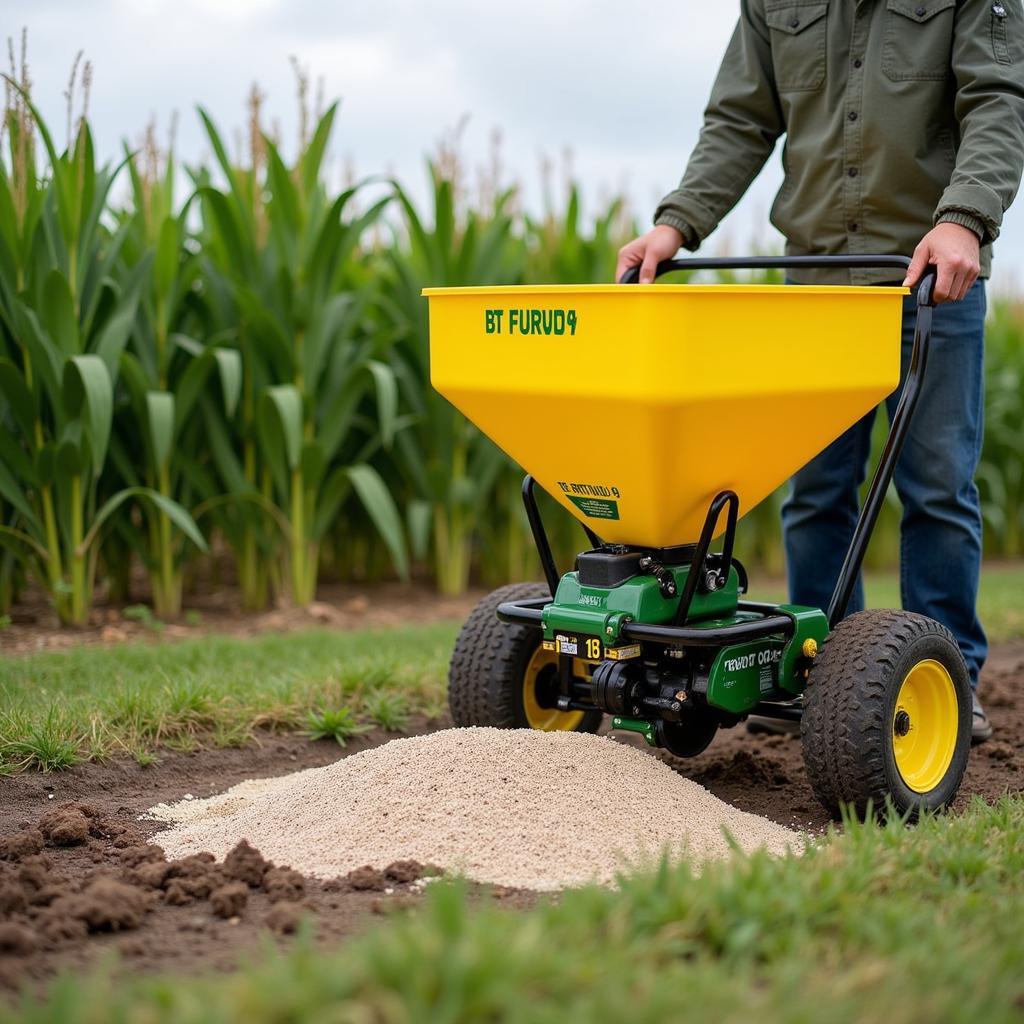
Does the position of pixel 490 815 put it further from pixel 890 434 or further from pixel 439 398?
pixel 439 398

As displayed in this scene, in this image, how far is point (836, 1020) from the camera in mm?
1533

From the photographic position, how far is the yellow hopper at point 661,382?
8.44 ft

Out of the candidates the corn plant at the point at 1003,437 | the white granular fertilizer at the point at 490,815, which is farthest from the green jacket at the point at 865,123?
the corn plant at the point at 1003,437

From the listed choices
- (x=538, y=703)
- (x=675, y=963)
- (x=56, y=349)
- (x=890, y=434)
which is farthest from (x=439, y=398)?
(x=675, y=963)

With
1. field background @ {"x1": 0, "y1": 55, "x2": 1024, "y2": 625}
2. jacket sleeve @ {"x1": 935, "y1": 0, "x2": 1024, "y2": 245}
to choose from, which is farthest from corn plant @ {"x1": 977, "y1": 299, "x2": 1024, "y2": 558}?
jacket sleeve @ {"x1": 935, "y1": 0, "x2": 1024, "y2": 245}

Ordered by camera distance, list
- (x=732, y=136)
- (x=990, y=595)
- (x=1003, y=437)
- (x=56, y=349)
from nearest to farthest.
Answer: (x=732, y=136) < (x=56, y=349) < (x=990, y=595) < (x=1003, y=437)

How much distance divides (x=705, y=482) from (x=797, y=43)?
4.40 feet

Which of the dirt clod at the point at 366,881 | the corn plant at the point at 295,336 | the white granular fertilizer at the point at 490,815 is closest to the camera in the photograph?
the dirt clod at the point at 366,881

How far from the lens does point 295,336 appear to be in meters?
5.37

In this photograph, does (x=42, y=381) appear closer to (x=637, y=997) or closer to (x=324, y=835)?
(x=324, y=835)

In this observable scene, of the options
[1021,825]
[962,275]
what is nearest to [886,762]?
[1021,825]

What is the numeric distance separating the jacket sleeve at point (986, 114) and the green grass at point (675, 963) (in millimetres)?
1535

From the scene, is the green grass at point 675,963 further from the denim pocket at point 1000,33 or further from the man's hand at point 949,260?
the denim pocket at point 1000,33

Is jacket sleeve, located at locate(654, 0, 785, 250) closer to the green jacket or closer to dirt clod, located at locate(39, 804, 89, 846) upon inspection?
the green jacket
